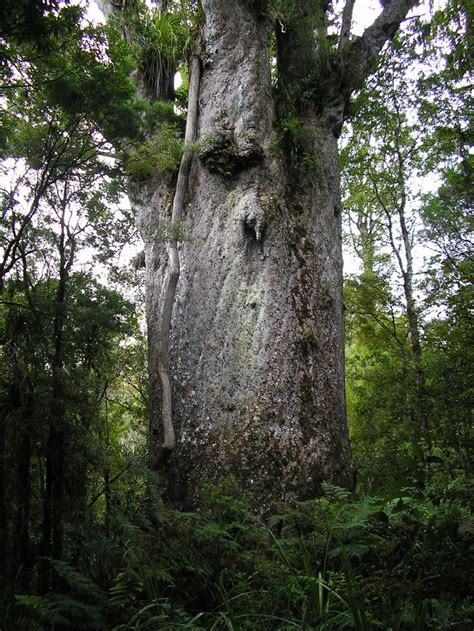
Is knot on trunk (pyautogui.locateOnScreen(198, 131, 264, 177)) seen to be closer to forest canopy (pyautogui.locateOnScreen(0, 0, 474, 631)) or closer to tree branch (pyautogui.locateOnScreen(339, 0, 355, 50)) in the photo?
forest canopy (pyautogui.locateOnScreen(0, 0, 474, 631))

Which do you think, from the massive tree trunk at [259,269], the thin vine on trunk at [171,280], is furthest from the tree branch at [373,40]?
the thin vine on trunk at [171,280]

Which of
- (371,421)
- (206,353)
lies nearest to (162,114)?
(206,353)

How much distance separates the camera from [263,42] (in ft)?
21.1

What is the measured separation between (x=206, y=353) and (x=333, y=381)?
154 centimetres

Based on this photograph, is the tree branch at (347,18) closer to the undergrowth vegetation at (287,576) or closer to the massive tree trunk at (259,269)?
the massive tree trunk at (259,269)

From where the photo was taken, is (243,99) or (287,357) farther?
(243,99)

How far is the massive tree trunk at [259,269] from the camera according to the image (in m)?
4.50

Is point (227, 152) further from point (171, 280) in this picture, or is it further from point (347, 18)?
point (347, 18)

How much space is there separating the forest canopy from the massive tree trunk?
0.09 feet

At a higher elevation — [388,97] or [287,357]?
[388,97]

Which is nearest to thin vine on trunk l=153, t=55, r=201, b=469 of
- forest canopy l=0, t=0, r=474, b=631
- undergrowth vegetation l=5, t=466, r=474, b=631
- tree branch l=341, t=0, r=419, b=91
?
forest canopy l=0, t=0, r=474, b=631

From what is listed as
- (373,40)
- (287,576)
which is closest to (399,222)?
(373,40)

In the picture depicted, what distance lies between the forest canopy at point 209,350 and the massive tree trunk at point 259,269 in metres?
0.03

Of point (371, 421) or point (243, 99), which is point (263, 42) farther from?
point (371, 421)
